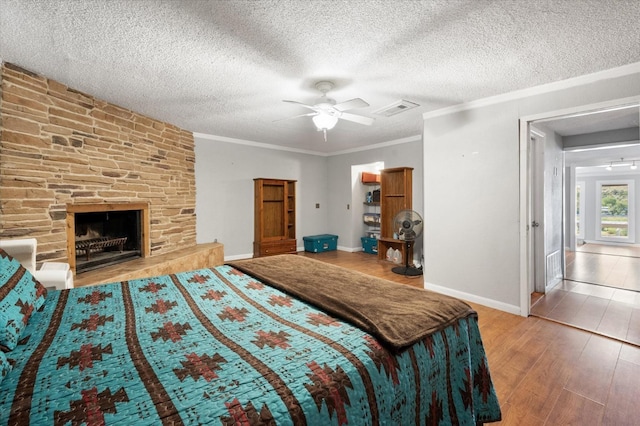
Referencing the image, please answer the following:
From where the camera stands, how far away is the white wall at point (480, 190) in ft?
9.27

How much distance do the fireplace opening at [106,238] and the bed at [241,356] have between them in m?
1.96

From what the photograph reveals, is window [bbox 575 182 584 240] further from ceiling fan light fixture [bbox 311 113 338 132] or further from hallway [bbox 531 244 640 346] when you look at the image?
ceiling fan light fixture [bbox 311 113 338 132]

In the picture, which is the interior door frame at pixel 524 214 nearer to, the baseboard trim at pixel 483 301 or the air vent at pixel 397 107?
the baseboard trim at pixel 483 301

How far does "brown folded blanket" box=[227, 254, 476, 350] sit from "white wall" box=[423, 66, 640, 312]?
198 cm

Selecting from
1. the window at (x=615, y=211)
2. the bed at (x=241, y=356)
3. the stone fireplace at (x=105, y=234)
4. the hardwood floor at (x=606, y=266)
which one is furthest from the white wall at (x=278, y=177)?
the window at (x=615, y=211)

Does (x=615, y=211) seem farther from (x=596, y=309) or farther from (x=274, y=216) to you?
(x=274, y=216)

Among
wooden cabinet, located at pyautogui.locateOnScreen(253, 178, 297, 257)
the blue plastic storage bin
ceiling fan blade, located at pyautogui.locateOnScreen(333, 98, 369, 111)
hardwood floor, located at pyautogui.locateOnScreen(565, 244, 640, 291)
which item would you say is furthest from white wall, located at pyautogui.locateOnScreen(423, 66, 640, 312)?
wooden cabinet, located at pyautogui.locateOnScreen(253, 178, 297, 257)

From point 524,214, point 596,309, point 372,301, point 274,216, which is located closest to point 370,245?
point 274,216

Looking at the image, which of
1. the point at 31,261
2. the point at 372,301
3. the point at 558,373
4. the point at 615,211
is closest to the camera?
the point at 372,301

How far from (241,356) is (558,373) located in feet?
7.32

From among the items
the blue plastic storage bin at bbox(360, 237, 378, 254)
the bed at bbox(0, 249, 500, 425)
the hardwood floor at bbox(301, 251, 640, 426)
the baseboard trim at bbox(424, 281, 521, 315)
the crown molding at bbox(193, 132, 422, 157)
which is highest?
the crown molding at bbox(193, 132, 422, 157)

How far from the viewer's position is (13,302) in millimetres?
1159

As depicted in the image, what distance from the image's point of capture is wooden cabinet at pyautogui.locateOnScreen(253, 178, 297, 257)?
550 cm

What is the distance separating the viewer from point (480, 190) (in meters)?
3.16
